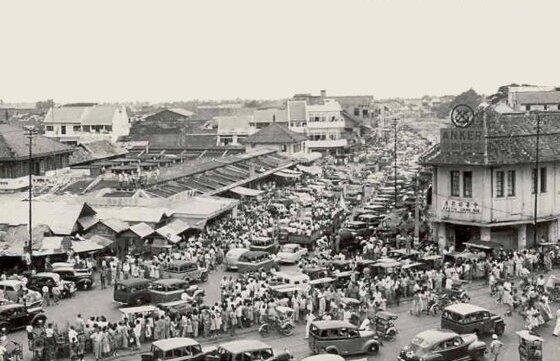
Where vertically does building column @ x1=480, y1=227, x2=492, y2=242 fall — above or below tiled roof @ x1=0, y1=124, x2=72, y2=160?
below

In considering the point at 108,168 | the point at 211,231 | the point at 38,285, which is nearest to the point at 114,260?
the point at 38,285

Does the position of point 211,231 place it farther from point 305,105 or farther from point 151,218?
point 305,105

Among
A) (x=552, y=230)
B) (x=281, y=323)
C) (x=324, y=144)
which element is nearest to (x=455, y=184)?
(x=552, y=230)

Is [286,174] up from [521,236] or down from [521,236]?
up

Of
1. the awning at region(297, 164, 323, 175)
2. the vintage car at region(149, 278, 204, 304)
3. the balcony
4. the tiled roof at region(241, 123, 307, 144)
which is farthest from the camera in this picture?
the balcony

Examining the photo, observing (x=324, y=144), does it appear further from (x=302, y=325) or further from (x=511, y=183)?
(x=302, y=325)

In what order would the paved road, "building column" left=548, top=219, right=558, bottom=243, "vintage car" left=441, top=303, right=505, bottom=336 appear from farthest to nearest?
"building column" left=548, top=219, right=558, bottom=243 < "vintage car" left=441, top=303, right=505, bottom=336 < the paved road

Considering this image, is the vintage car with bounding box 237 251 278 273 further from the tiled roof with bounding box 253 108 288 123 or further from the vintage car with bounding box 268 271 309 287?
the tiled roof with bounding box 253 108 288 123

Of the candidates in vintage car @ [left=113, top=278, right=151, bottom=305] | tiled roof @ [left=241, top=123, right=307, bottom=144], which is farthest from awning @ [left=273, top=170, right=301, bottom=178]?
vintage car @ [left=113, top=278, right=151, bottom=305]
